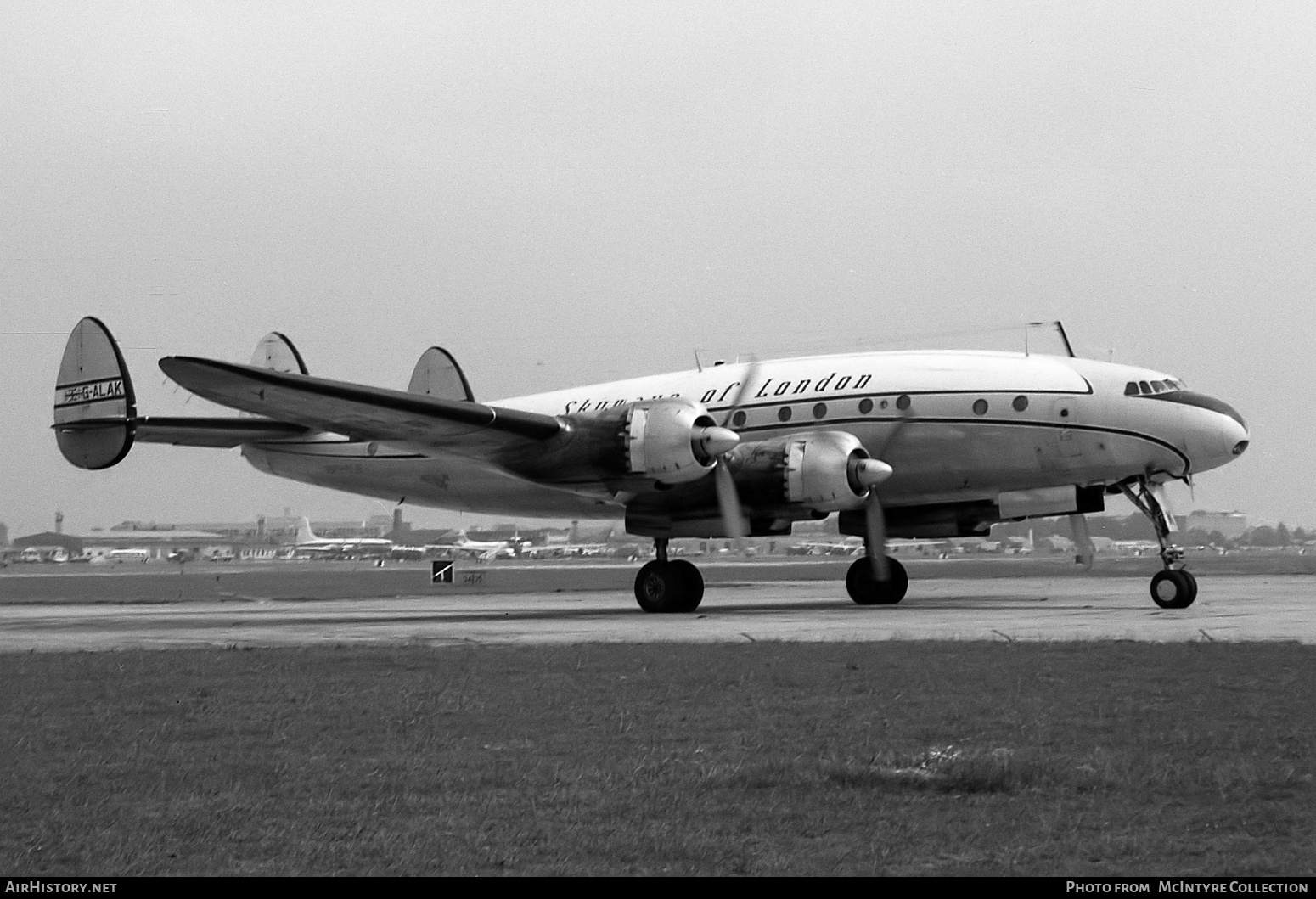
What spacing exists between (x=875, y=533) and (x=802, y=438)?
277 centimetres

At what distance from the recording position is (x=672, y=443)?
819 inches

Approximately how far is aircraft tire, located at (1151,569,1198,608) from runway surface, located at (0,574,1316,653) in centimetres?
22

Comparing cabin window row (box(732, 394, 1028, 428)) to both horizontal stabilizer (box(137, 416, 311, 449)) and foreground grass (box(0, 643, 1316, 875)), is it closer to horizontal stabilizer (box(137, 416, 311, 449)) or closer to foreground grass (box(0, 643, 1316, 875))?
horizontal stabilizer (box(137, 416, 311, 449))

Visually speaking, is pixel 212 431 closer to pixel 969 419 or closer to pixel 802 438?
pixel 802 438

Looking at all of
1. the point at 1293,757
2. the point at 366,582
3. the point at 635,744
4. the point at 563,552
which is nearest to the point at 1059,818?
the point at 1293,757

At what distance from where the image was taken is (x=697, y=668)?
40.6 ft

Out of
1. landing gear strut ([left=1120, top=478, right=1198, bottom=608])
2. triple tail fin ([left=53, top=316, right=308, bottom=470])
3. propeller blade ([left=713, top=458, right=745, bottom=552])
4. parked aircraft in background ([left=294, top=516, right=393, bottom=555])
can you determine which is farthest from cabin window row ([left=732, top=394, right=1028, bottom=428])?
parked aircraft in background ([left=294, top=516, right=393, bottom=555])

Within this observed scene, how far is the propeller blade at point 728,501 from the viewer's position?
21.6 m

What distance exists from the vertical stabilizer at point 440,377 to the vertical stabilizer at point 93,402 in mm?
6749

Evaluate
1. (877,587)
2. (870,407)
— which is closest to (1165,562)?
(870,407)

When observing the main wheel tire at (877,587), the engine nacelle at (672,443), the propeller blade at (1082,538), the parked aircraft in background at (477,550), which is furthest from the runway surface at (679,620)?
the parked aircraft in background at (477,550)

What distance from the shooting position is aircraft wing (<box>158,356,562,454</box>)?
63.8 ft

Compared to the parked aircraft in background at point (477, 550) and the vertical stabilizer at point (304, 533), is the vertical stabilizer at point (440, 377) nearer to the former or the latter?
the parked aircraft in background at point (477, 550)
